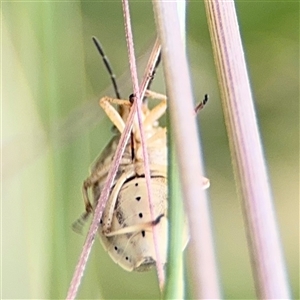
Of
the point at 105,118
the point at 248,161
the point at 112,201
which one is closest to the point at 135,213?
the point at 112,201

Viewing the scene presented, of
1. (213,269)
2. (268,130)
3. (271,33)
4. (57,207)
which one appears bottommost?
(213,269)

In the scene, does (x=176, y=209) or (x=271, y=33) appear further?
(x=271, y=33)

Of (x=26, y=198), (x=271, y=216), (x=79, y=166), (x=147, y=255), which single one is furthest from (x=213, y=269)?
(x=79, y=166)

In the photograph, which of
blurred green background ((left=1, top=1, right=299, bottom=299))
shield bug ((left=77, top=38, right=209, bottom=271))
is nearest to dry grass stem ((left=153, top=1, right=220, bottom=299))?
shield bug ((left=77, top=38, right=209, bottom=271))

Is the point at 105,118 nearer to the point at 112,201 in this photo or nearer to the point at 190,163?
the point at 112,201

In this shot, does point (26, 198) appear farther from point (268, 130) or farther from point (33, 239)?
point (268, 130)

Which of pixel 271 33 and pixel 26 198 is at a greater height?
pixel 271 33

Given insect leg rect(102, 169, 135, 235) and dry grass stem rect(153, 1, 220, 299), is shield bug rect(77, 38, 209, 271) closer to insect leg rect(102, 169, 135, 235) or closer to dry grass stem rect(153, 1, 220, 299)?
A: insect leg rect(102, 169, 135, 235)

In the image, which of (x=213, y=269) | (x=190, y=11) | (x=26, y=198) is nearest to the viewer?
(x=213, y=269)

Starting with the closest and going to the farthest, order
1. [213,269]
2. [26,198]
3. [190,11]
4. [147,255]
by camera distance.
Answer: [213,269] < [147,255] < [26,198] < [190,11]
